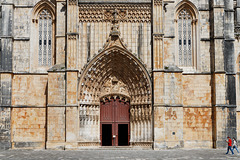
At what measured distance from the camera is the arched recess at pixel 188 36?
3033cm

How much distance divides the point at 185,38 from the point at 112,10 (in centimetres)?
594

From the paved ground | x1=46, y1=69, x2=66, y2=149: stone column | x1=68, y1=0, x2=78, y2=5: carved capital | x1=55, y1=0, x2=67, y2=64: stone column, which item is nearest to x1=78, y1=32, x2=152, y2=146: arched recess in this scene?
x1=46, y1=69, x2=66, y2=149: stone column

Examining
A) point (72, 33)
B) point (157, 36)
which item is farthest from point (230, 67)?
point (72, 33)

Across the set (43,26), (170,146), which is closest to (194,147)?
(170,146)

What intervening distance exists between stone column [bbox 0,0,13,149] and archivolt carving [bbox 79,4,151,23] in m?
5.21

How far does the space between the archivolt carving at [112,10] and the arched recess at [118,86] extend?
173 cm

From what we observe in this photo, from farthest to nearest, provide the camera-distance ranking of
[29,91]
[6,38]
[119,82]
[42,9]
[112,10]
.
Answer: [119,82], [42,9], [112,10], [29,91], [6,38]

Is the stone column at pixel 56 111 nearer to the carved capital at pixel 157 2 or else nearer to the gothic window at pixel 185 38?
the carved capital at pixel 157 2

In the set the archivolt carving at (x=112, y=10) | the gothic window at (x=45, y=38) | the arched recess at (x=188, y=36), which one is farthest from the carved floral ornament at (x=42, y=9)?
the arched recess at (x=188, y=36)

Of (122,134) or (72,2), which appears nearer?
(72,2)

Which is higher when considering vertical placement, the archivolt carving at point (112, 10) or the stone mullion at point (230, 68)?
the archivolt carving at point (112, 10)

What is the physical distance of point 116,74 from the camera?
3053 cm

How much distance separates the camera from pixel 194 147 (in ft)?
95.2

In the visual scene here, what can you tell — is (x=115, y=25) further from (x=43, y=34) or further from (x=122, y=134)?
(x=122, y=134)
